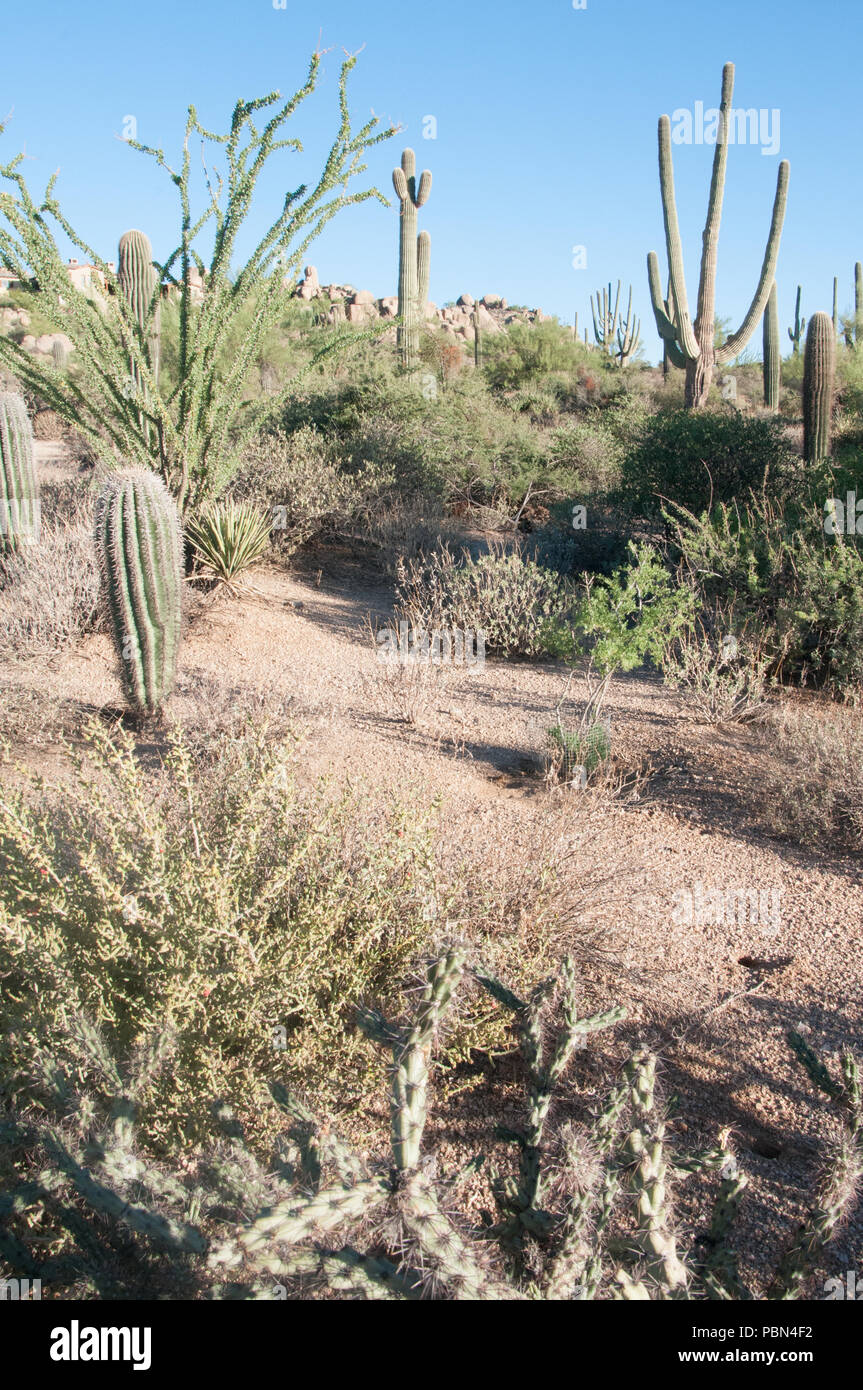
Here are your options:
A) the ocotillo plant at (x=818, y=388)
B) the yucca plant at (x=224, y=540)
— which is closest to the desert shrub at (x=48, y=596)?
the yucca plant at (x=224, y=540)

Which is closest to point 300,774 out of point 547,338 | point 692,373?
point 692,373

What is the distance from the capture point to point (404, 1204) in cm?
161

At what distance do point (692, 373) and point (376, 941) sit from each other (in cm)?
1449

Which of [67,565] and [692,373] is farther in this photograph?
[692,373]

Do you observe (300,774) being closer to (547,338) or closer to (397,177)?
(397,177)

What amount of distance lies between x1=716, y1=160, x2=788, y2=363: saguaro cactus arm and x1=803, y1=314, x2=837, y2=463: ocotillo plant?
Result: 4.16 metres

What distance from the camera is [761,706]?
18.3 ft

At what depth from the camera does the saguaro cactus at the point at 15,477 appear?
290 inches

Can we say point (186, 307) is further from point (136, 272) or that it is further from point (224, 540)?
point (136, 272)

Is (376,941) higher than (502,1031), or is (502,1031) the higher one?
(376,941)

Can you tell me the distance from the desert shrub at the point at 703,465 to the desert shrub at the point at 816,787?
455cm

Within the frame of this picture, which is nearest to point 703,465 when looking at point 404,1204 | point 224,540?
point 224,540

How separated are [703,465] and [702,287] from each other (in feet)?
24.3

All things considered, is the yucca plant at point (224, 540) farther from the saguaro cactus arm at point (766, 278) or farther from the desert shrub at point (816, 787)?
the saguaro cactus arm at point (766, 278)
